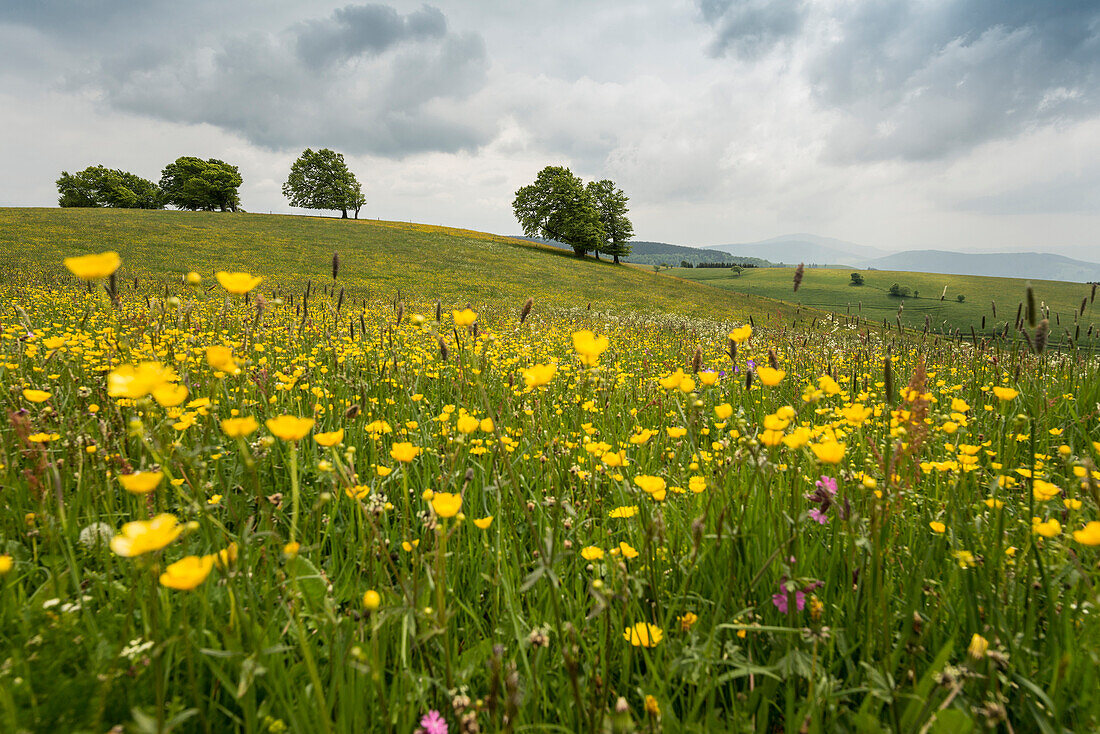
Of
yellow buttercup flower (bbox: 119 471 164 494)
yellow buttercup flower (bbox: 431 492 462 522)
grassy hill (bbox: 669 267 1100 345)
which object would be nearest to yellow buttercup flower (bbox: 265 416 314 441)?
yellow buttercup flower (bbox: 119 471 164 494)

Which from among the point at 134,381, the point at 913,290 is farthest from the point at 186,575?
the point at 913,290

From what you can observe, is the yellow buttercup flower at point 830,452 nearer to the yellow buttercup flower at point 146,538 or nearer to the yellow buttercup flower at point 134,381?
the yellow buttercup flower at point 146,538

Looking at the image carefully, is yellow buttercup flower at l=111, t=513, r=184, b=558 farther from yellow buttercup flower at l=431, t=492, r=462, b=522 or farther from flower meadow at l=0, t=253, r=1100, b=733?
yellow buttercup flower at l=431, t=492, r=462, b=522

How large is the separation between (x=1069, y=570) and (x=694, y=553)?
1.29 metres

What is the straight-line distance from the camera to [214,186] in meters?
55.3

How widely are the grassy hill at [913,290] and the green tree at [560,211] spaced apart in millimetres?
17322

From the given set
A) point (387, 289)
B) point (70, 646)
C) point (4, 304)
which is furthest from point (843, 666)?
point (387, 289)

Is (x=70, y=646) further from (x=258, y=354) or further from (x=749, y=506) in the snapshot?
(x=258, y=354)

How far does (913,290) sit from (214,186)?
83165 mm

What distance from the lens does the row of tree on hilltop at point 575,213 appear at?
161 ft

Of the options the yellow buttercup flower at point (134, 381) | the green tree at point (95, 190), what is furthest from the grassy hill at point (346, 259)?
the green tree at point (95, 190)

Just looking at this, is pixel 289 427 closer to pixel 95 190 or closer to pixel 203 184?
pixel 203 184

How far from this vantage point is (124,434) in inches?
97.0

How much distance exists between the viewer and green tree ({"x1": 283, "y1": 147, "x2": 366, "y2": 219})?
56.8 metres
